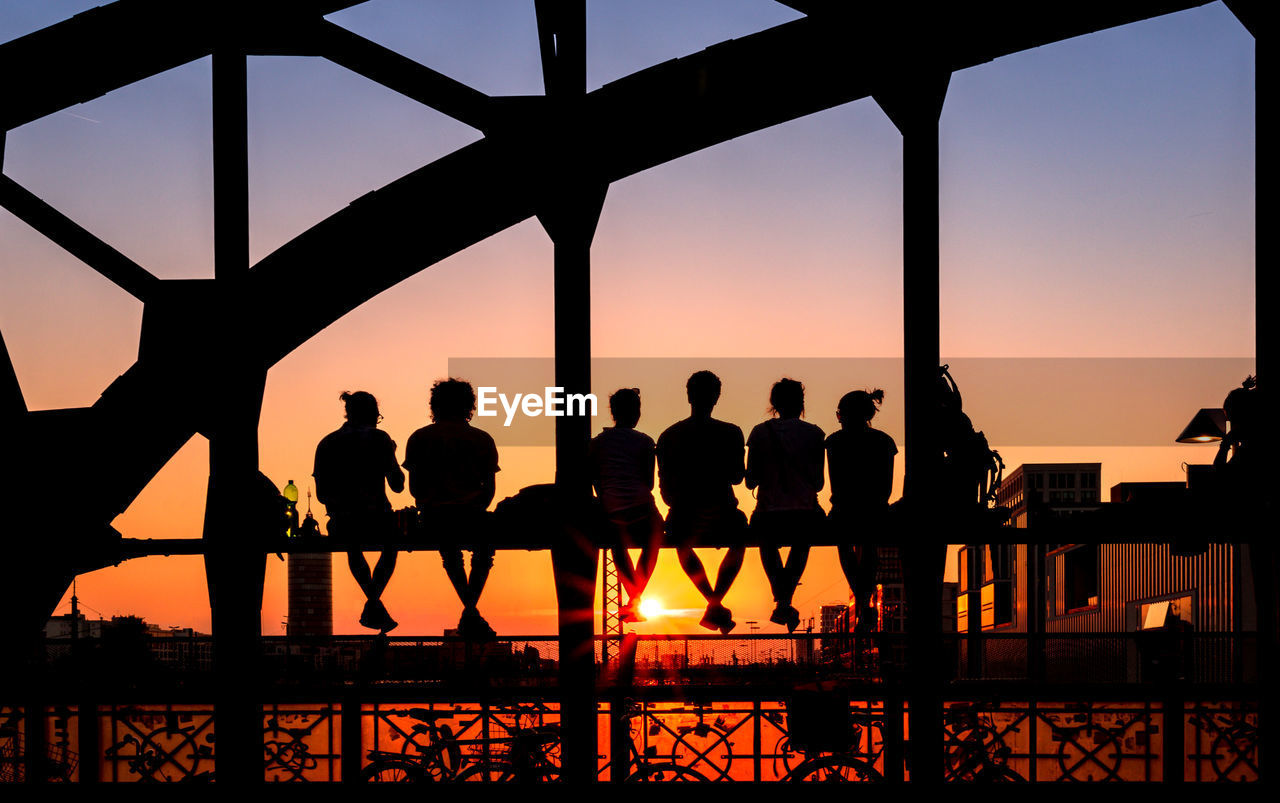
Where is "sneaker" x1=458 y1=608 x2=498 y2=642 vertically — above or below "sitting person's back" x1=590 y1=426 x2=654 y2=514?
below

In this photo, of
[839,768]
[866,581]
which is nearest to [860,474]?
[866,581]

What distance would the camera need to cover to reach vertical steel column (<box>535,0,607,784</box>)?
4.27m

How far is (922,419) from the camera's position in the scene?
4.21 metres

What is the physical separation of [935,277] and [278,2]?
9.36ft

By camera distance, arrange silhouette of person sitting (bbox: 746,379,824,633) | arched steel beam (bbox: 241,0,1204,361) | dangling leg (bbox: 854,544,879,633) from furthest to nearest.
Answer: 1. dangling leg (bbox: 854,544,879,633)
2. silhouette of person sitting (bbox: 746,379,824,633)
3. arched steel beam (bbox: 241,0,1204,361)

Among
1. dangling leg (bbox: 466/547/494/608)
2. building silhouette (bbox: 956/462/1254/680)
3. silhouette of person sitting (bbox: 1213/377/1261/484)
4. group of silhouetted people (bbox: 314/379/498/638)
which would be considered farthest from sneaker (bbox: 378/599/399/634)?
building silhouette (bbox: 956/462/1254/680)

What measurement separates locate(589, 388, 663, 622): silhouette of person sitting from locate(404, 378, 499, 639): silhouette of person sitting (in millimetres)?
600

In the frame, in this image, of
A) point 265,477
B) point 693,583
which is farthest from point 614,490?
point 265,477

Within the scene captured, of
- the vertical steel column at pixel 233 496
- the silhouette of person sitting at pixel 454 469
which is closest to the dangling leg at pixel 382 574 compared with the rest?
the silhouette of person sitting at pixel 454 469

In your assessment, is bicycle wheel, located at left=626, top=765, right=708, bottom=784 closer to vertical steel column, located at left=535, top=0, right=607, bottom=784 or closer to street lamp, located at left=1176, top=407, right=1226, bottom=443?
vertical steel column, located at left=535, top=0, right=607, bottom=784

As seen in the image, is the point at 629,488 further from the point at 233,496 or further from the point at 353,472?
the point at 233,496

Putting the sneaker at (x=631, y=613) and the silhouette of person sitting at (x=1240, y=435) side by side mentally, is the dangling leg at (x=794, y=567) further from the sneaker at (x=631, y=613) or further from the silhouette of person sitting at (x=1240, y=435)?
the silhouette of person sitting at (x=1240, y=435)

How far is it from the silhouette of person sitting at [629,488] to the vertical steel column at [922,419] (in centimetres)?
189

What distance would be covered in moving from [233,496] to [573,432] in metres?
1.29
